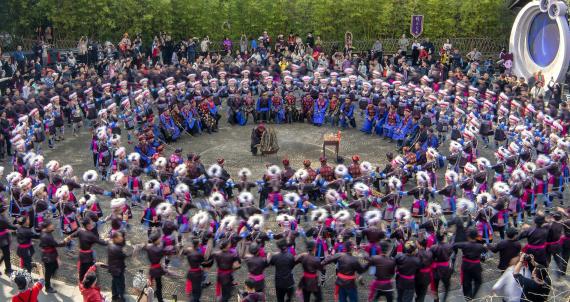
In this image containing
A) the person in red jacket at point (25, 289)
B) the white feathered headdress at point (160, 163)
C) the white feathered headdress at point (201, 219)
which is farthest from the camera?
the white feathered headdress at point (160, 163)

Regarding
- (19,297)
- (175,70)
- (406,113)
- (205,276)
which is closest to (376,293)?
(205,276)

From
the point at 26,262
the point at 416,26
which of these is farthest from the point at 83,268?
the point at 416,26

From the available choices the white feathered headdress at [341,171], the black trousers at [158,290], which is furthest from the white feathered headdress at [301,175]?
the black trousers at [158,290]

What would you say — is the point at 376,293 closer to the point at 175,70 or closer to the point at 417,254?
the point at 417,254

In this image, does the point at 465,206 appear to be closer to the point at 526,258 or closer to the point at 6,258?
the point at 526,258

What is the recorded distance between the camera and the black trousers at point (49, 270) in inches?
555

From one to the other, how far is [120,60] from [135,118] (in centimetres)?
806

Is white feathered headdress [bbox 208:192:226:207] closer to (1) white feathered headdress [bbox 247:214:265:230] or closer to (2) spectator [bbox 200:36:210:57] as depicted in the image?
(1) white feathered headdress [bbox 247:214:265:230]

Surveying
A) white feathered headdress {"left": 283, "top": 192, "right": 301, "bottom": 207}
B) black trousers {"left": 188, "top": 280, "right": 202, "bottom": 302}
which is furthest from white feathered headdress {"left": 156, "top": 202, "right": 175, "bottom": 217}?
white feathered headdress {"left": 283, "top": 192, "right": 301, "bottom": 207}

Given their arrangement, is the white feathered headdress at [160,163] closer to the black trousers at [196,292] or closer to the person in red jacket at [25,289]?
the black trousers at [196,292]

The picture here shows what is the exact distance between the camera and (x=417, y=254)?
13.1 meters

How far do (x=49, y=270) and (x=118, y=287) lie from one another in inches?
62.0

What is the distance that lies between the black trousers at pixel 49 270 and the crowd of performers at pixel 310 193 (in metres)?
0.05

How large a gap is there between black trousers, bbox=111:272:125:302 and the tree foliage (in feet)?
81.7
